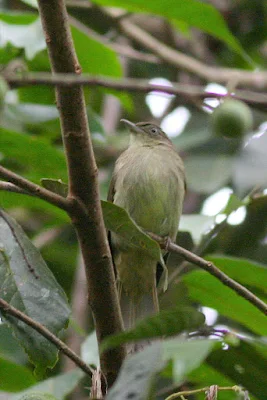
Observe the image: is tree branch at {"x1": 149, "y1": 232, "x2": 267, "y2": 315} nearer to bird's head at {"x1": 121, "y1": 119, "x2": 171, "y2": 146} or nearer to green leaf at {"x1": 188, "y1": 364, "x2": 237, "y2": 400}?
green leaf at {"x1": 188, "y1": 364, "x2": 237, "y2": 400}

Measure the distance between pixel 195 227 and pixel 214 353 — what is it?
5.22 feet

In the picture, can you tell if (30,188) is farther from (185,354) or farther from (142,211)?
(142,211)

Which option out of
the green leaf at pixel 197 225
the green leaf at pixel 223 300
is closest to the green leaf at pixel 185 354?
the green leaf at pixel 223 300

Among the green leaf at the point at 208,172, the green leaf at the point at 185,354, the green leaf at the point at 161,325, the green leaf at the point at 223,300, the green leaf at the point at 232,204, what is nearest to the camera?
the green leaf at the point at 185,354

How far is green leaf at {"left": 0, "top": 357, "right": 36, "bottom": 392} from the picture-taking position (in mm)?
3709

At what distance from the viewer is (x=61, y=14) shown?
2.60m

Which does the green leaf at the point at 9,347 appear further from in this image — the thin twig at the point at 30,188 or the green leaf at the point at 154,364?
the green leaf at the point at 154,364

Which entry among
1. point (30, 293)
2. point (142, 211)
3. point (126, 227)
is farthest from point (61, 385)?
point (142, 211)

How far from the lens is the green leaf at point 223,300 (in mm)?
3533

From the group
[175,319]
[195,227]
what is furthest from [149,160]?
[175,319]

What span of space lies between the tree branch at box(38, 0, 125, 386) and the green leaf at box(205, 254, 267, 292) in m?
0.92

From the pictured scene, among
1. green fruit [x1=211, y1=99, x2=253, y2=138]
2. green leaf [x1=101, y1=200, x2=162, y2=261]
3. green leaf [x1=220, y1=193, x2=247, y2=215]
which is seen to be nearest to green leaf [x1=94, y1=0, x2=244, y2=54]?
green leaf [x1=220, y1=193, x2=247, y2=215]

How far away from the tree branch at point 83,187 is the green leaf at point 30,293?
0.49ft

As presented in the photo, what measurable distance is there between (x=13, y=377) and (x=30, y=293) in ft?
3.10
